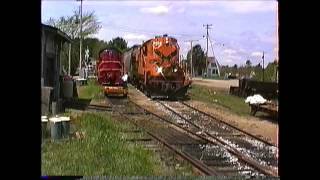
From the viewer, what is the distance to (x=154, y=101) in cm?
1224

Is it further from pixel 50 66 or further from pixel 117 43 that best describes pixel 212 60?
pixel 50 66

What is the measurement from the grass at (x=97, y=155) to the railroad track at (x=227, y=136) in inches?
61.2

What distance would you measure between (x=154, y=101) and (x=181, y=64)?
9.84 feet

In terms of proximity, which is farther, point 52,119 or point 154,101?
point 154,101

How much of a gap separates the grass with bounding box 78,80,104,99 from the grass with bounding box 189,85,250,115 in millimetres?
1975

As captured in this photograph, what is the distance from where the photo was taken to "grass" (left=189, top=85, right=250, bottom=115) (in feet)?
30.1

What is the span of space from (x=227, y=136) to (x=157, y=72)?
2.83 metres

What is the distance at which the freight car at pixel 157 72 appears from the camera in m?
9.80

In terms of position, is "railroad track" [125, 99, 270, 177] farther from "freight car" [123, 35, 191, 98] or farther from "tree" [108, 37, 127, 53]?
"tree" [108, 37, 127, 53]

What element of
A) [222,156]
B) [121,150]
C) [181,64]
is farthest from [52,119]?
[181,64]
